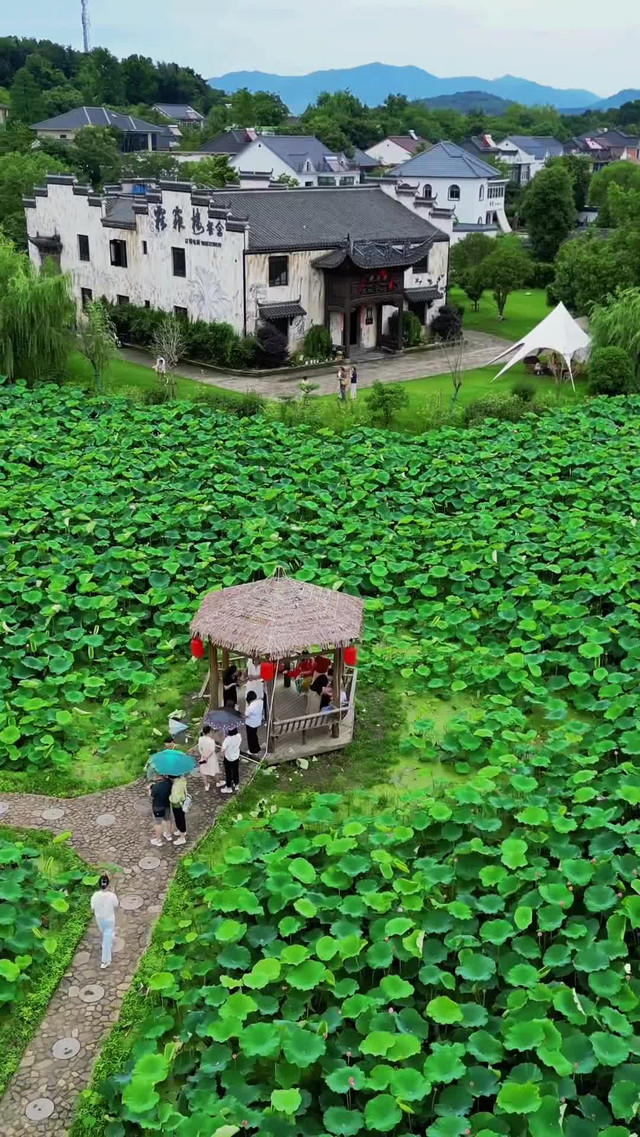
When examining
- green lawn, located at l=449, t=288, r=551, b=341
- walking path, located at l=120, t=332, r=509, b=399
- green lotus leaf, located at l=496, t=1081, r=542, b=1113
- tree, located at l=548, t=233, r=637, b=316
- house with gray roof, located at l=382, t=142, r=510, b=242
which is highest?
house with gray roof, located at l=382, t=142, r=510, b=242

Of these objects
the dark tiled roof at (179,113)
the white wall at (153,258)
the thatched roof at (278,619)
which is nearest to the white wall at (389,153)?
the dark tiled roof at (179,113)

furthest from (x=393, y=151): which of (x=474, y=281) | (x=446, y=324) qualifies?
(x=446, y=324)

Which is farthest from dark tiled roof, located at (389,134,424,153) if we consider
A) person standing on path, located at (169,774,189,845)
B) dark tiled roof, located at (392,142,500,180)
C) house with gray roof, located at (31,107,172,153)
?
person standing on path, located at (169,774,189,845)

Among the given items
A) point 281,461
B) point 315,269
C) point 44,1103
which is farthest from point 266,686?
point 315,269

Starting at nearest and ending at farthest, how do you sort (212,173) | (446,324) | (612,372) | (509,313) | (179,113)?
(612,372), (446,324), (509,313), (212,173), (179,113)

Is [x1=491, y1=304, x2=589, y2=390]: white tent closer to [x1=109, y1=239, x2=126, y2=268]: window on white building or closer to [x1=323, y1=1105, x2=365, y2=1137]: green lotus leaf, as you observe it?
[x1=109, y1=239, x2=126, y2=268]: window on white building

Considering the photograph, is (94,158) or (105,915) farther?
(94,158)

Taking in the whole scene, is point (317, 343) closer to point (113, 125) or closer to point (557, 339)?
point (557, 339)

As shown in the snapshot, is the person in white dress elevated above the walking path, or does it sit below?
above
